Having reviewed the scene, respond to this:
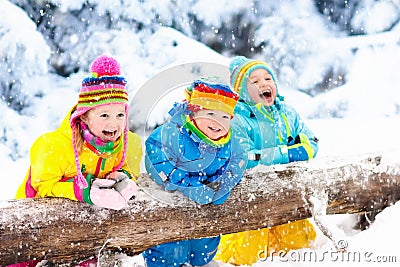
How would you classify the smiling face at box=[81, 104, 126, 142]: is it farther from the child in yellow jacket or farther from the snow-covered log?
the snow-covered log

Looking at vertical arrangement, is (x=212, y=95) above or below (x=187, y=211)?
above

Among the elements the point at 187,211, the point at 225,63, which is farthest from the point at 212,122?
the point at 225,63

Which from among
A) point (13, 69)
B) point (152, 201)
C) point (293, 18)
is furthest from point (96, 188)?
point (293, 18)

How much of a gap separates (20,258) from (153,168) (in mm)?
770

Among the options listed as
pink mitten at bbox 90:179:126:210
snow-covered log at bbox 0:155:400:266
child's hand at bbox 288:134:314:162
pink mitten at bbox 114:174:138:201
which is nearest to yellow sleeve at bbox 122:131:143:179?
snow-covered log at bbox 0:155:400:266

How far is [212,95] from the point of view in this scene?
246 centimetres

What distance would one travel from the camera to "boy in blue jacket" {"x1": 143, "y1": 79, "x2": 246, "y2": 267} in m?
2.49

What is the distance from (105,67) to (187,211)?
85 centimetres

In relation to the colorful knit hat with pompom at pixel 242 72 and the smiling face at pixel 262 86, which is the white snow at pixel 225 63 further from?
the smiling face at pixel 262 86

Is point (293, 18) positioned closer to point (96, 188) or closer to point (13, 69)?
point (13, 69)

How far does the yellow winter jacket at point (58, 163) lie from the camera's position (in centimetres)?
241

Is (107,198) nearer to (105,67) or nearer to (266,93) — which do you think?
(105,67)

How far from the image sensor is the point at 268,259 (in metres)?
→ 2.86

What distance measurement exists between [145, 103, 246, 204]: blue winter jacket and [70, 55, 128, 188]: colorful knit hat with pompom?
0.28 meters
